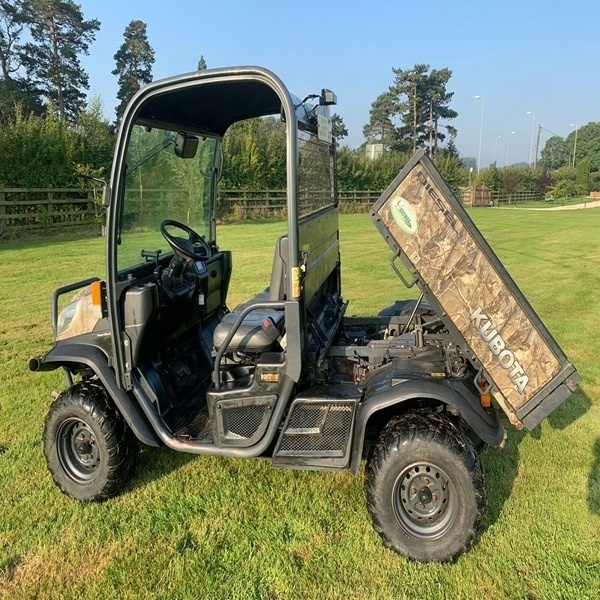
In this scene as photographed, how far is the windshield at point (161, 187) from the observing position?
11.6 feet

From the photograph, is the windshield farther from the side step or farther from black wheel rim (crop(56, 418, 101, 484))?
the side step

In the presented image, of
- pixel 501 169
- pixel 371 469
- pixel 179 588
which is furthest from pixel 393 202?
pixel 501 169

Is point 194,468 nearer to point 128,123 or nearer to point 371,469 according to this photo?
point 371,469

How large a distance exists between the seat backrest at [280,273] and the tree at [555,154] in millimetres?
114531

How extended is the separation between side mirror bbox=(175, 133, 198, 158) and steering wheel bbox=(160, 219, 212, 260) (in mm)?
509

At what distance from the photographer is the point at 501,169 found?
54.0 m

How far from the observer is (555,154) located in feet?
383

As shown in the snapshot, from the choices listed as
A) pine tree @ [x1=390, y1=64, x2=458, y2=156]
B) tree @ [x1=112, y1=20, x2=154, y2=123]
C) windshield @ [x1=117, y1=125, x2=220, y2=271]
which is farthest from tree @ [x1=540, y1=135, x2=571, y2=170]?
windshield @ [x1=117, y1=125, x2=220, y2=271]

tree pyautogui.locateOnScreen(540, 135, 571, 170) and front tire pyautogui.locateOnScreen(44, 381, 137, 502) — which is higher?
tree pyautogui.locateOnScreen(540, 135, 571, 170)

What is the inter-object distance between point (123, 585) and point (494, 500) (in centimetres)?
230

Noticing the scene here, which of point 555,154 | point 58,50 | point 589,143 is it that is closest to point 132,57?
point 58,50

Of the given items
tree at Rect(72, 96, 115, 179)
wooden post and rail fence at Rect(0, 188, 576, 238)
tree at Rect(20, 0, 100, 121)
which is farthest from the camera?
tree at Rect(20, 0, 100, 121)

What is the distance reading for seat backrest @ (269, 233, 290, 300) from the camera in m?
3.15

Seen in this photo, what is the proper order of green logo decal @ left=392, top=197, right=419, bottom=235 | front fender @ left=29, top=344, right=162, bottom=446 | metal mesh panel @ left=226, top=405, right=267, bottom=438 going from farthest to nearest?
1. front fender @ left=29, top=344, right=162, bottom=446
2. metal mesh panel @ left=226, top=405, right=267, bottom=438
3. green logo decal @ left=392, top=197, right=419, bottom=235
